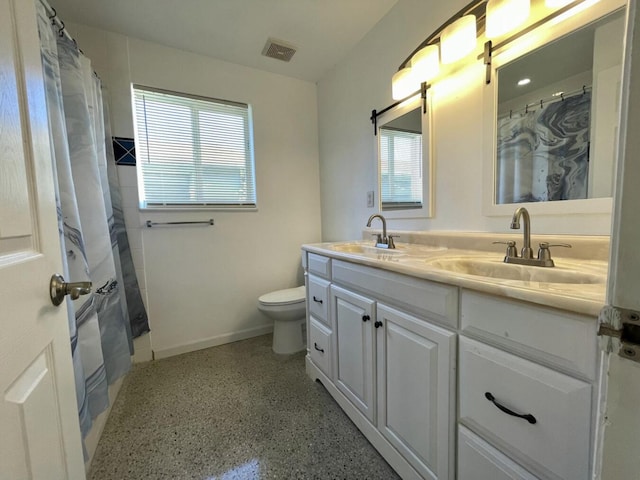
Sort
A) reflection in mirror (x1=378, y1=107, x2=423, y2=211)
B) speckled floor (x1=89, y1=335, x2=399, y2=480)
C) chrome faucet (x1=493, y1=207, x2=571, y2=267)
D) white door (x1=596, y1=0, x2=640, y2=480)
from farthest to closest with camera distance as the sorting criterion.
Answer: reflection in mirror (x1=378, y1=107, x2=423, y2=211) → speckled floor (x1=89, y1=335, x2=399, y2=480) → chrome faucet (x1=493, y1=207, x2=571, y2=267) → white door (x1=596, y1=0, x2=640, y2=480)

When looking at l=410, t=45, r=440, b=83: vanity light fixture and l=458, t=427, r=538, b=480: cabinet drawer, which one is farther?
l=410, t=45, r=440, b=83: vanity light fixture

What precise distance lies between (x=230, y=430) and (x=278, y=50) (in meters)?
2.44

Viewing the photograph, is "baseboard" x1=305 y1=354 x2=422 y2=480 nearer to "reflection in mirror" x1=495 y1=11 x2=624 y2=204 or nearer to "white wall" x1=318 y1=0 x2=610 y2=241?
"white wall" x1=318 y1=0 x2=610 y2=241

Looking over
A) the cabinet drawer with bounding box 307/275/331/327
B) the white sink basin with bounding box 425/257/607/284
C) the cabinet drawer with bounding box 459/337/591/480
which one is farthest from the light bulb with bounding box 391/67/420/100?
the cabinet drawer with bounding box 459/337/591/480

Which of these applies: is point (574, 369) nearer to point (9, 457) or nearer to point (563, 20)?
point (9, 457)

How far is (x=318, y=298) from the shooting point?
5.09ft

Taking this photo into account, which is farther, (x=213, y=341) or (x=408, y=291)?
(x=213, y=341)

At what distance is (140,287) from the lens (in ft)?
6.43

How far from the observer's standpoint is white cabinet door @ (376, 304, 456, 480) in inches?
32.6

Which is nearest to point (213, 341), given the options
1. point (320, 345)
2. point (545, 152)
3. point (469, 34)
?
point (320, 345)

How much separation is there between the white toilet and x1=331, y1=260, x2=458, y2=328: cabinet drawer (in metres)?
0.80

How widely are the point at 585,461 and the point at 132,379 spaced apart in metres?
2.24

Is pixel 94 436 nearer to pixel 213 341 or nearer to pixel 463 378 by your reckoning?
pixel 213 341

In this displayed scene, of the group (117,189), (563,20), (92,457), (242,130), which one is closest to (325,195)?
(242,130)
